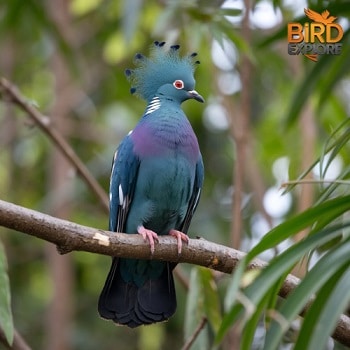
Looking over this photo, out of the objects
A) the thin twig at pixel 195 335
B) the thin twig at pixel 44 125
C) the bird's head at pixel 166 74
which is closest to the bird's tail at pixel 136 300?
the thin twig at pixel 195 335

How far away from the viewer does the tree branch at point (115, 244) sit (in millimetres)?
2195

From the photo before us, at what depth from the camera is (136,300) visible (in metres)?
3.21

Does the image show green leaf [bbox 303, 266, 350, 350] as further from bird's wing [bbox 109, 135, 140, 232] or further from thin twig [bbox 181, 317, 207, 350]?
bird's wing [bbox 109, 135, 140, 232]

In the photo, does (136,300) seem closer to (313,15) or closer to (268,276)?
(313,15)

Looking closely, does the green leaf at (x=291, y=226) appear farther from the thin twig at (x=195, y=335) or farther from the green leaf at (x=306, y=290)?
the thin twig at (x=195, y=335)

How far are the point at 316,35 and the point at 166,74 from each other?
0.68 m

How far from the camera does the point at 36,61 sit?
6664 millimetres

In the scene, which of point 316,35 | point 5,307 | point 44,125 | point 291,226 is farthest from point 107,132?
point 291,226

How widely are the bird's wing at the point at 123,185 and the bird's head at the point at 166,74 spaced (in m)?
0.33

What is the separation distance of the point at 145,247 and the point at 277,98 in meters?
3.67

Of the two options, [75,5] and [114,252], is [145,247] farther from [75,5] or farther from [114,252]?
[75,5]

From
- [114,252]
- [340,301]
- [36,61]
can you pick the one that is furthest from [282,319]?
[36,61]

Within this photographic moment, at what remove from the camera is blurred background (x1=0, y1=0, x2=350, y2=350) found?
4.48m

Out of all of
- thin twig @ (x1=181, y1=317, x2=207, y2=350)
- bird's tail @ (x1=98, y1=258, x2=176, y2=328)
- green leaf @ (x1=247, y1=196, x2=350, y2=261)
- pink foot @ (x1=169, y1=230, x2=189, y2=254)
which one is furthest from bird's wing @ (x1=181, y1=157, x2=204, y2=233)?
green leaf @ (x1=247, y1=196, x2=350, y2=261)
